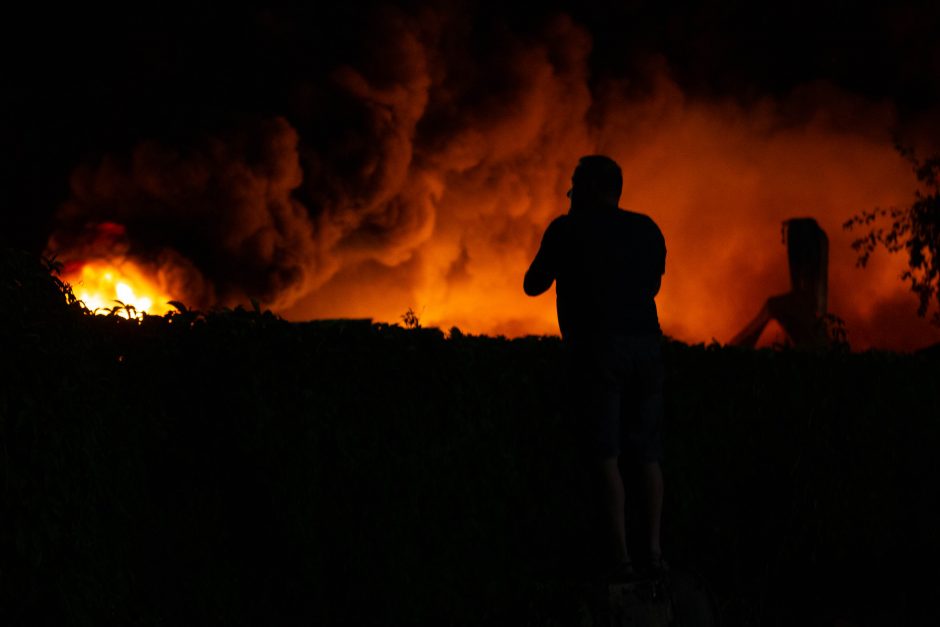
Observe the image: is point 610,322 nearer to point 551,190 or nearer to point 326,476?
point 326,476

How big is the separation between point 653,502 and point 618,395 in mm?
515

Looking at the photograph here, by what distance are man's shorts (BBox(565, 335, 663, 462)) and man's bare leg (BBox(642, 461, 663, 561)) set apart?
56 millimetres

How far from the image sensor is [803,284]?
25422 mm

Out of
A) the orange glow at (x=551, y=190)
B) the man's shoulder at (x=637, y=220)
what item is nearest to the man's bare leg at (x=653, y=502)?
the man's shoulder at (x=637, y=220)

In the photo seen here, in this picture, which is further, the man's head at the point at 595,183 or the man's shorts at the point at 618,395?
the man's head at the point at 595,183

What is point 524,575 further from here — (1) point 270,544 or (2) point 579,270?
(2) point 579,270

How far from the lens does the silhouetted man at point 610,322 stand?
425 cm

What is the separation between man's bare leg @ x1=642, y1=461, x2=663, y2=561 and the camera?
4.24 metres

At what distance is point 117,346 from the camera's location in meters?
3.78

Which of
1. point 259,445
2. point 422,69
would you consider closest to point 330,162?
point 422,69

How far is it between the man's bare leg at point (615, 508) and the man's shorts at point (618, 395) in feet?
0.24

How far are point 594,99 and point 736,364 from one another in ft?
105

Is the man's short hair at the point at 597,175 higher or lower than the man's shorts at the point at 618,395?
higher

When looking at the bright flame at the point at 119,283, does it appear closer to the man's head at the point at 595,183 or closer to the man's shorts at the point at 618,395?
the man's head at the point at 595,183
